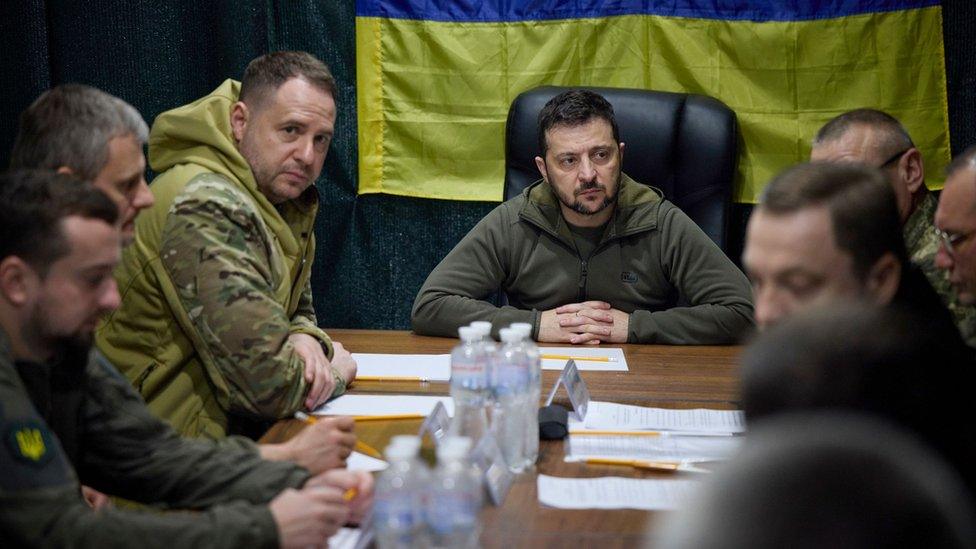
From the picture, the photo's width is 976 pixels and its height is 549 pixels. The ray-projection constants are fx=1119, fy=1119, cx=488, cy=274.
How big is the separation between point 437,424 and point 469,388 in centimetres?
13

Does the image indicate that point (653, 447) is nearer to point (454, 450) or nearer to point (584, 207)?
point (454, 450)

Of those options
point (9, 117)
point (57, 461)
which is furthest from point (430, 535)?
point (9, 117)

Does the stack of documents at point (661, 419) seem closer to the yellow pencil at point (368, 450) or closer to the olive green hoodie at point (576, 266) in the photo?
the yellow pencil at point (368, 450)

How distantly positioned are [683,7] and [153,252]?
223 centimetres

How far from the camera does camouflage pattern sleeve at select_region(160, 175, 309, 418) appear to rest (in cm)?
202

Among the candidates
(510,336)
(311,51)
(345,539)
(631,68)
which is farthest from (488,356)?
(311,51)

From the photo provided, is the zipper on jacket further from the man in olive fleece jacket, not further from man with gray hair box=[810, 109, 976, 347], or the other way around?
man with gray hair box=[810, 109, 976, 347]

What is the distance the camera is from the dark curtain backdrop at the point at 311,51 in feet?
11.4

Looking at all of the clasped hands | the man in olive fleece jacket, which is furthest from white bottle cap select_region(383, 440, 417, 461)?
the man in olive fleece jacket

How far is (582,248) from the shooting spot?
3.07 meters

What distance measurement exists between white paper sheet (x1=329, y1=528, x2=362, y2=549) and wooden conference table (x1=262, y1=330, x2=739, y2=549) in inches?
6.6

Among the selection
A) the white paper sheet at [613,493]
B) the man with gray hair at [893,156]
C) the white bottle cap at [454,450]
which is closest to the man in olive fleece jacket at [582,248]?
the man with gray hair at [893,156]

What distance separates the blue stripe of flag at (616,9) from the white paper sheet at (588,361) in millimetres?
1502

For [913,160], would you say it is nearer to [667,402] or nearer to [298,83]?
[667,402]
